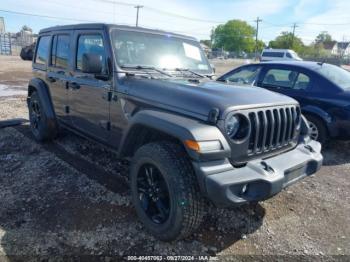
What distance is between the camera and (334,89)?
5.39 meters

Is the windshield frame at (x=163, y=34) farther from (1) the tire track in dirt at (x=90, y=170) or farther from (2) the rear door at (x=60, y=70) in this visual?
(1) the tire track in dirt at (x=90, y=170)

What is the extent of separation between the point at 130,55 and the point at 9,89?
372 inches

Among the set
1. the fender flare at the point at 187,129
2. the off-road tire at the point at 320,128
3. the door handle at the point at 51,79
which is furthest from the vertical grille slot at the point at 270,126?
the door handle at the point at 51,79

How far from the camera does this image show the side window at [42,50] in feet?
17.1

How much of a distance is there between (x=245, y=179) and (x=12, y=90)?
428 inches

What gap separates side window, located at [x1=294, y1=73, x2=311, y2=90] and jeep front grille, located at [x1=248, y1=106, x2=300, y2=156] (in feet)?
8.89

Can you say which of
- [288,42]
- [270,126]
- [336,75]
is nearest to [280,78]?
[336,75]

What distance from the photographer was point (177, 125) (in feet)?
8.51

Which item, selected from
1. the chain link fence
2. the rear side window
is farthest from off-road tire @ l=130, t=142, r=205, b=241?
the chain link fence

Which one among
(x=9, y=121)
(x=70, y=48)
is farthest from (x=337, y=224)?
(x=9, y=121)

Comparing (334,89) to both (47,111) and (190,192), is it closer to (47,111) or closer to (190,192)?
(190,192)

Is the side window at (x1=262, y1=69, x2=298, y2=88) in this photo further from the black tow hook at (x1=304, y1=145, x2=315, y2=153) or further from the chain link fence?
the chain link fence

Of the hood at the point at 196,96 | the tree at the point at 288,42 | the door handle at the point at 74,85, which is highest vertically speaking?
the tree at the point at 288,42

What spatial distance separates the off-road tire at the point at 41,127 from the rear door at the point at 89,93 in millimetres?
870
